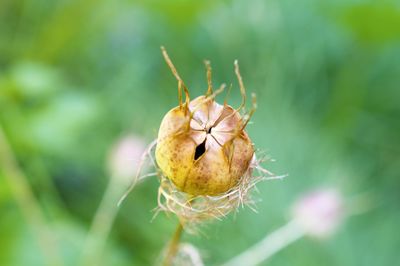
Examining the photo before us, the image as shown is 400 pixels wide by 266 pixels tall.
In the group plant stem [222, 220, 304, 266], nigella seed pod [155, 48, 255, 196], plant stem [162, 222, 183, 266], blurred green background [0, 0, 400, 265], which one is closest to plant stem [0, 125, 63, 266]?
blurred green background [0, 0, 400, 265]

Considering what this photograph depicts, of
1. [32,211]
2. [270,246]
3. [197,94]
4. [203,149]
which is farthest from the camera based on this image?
[197,94]

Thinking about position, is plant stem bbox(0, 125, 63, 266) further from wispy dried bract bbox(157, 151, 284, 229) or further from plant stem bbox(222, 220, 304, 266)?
wispy dried bract bbox(157, 151, 284, 229)

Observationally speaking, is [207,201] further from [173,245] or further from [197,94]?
[197,94]

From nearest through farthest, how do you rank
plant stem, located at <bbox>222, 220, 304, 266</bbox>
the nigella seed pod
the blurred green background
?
the nigella seed pod → plant stem, located at <bbox>222, 220, 304, 266</bbox> → the blurred green background

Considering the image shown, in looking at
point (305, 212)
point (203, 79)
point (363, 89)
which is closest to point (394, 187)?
point (363, 89)

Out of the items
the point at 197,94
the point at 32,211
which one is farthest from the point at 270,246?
the point at 197,94

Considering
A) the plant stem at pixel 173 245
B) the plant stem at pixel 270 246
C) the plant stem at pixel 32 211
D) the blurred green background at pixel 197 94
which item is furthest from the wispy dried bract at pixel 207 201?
the blurred green background at pixel 197 94

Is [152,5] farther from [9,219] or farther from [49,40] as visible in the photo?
[9,219]
